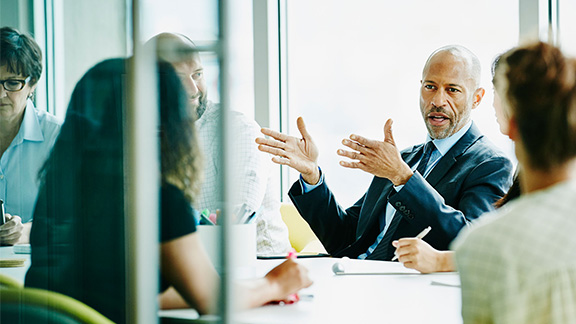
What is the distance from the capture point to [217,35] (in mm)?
913

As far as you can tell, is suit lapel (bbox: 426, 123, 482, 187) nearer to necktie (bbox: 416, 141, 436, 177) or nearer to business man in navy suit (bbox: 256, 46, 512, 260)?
business man in navy suit (bbox: 256, 46, 512, 260)

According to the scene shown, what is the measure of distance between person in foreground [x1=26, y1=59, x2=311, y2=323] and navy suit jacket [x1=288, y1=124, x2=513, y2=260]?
1223mm

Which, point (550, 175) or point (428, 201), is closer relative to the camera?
point (550, 175)

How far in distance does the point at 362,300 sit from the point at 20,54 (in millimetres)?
926

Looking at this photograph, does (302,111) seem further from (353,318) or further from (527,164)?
(527,164)

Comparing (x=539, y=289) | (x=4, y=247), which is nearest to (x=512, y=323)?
(x=539, y=289)

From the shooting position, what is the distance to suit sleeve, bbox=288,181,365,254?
95.7 inches

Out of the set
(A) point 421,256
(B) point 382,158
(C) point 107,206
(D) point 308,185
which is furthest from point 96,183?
(D) point 308,185

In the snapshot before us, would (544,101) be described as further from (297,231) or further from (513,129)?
(297,231)

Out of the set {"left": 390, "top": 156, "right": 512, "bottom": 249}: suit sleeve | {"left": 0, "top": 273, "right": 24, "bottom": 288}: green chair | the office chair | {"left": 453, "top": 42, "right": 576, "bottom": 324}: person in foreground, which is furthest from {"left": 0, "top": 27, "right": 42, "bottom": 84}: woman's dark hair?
the office chair

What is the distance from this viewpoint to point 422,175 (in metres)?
2.49

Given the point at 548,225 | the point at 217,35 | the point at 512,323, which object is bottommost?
the point at 512,323

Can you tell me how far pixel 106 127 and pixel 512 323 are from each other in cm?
68

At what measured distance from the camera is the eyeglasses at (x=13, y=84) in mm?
911
